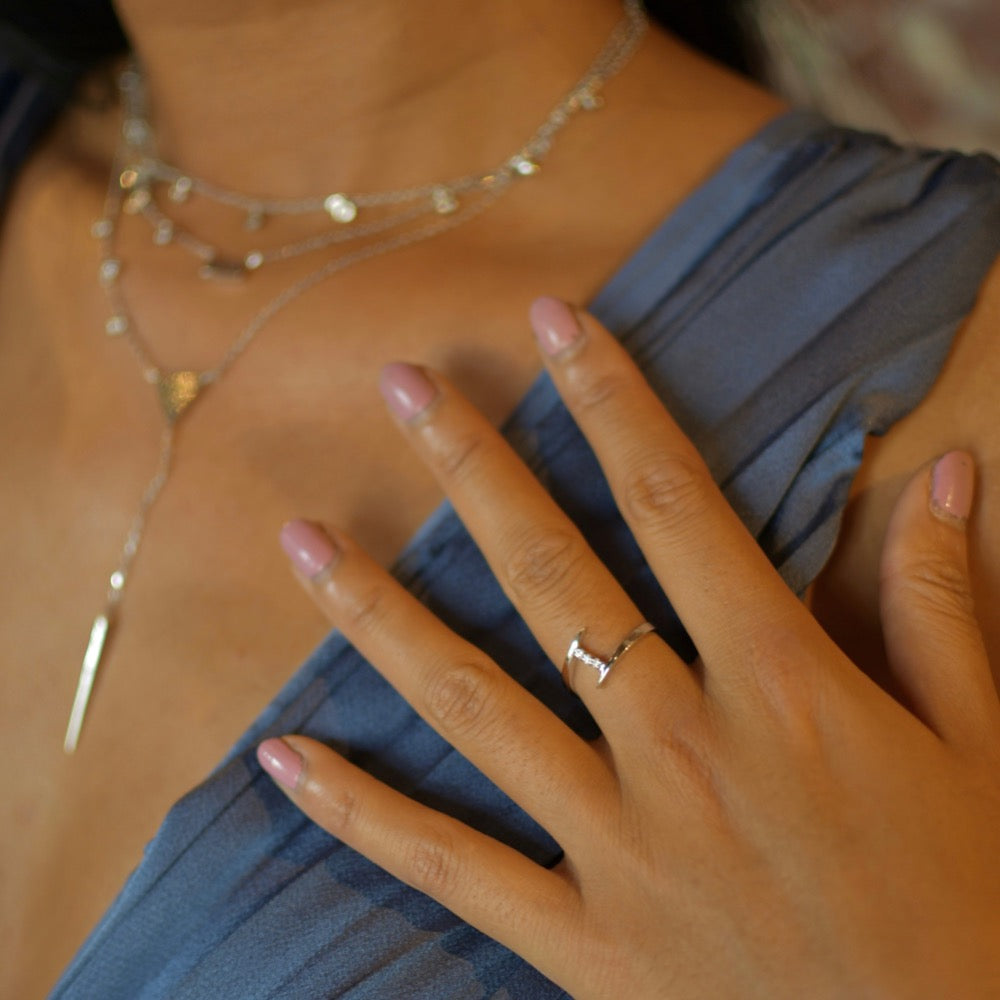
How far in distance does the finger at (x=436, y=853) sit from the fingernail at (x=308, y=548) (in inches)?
5.2

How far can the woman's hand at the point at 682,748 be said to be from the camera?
1.98 feet

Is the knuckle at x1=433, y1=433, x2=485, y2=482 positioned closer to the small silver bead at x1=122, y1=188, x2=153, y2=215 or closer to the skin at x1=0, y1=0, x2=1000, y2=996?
the skin at x1=0, y1=0, x2=1000, y2=996

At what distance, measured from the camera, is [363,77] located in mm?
1010

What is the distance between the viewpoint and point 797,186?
0.88 meters

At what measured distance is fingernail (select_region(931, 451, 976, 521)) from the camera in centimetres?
72

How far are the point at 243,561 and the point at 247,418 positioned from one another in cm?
15

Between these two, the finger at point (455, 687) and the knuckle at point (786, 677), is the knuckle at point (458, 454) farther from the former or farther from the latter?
the knuckle at point (786, 677)

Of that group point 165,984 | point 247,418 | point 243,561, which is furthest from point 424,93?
point 165,984

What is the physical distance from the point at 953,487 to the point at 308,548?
0.48 meters

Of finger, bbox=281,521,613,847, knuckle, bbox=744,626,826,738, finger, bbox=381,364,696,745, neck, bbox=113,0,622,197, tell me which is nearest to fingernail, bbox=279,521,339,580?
finger, bbox=281,521,613,847

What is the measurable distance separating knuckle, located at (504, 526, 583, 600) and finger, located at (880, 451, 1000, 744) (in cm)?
23

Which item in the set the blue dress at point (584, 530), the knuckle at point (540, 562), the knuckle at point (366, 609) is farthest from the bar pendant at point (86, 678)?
the knuckle at point (540, 562)

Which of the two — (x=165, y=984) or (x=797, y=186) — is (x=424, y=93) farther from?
(x=165, y=984)

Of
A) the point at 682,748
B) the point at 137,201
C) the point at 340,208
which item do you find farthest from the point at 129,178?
the point at 682,748
